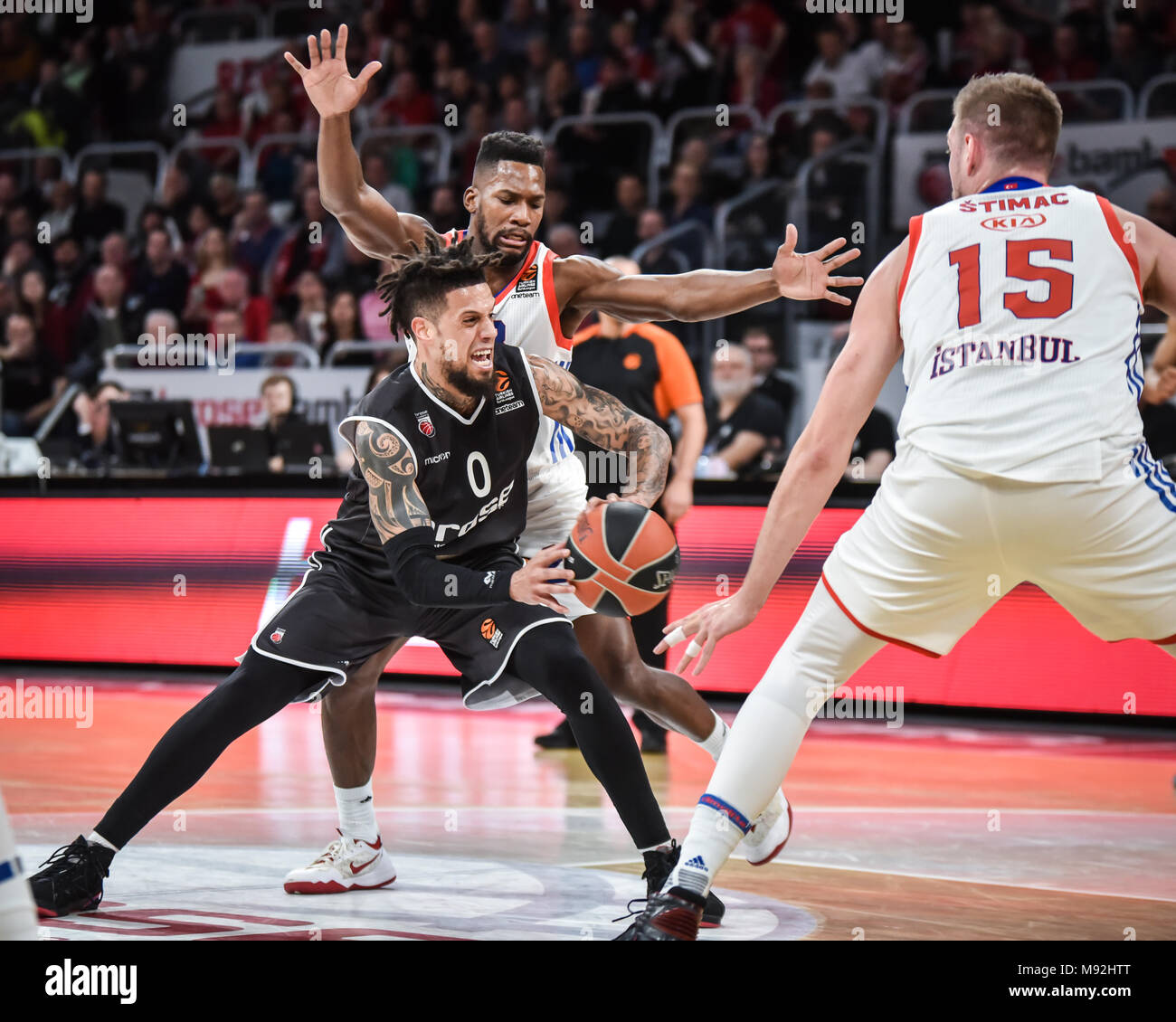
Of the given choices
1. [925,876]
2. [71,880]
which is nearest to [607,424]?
[925,876]

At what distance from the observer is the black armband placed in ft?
12.5

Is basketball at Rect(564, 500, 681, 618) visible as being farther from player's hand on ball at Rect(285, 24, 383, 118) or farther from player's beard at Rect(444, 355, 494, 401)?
player's hand on ball at Rect(285, 24, 383, 118)

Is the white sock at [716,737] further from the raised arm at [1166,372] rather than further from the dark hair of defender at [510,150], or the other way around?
the dark hair of defender at [510,150]

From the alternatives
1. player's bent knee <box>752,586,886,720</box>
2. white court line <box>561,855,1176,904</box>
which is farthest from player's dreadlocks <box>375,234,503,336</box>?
white court line <box>561,855,1176,904</box>

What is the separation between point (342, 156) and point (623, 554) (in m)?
1.79

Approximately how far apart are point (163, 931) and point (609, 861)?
1.54 metres

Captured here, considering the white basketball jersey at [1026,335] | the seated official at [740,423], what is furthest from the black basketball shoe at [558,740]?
the white basketball jersey at [1026,335]

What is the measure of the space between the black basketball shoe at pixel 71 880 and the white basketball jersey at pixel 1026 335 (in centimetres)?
239

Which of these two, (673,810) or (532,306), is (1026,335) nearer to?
(532,306)

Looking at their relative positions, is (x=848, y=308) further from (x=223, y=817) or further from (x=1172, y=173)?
(x=223, y=817)

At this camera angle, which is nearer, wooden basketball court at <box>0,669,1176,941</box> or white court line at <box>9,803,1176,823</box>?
wooden basketball court at <box>0,669,1176,941</box>

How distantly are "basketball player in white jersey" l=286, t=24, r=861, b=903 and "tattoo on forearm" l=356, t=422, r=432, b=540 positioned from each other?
0.62 m

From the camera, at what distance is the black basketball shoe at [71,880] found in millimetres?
3895

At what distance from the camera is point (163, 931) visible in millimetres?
3723
